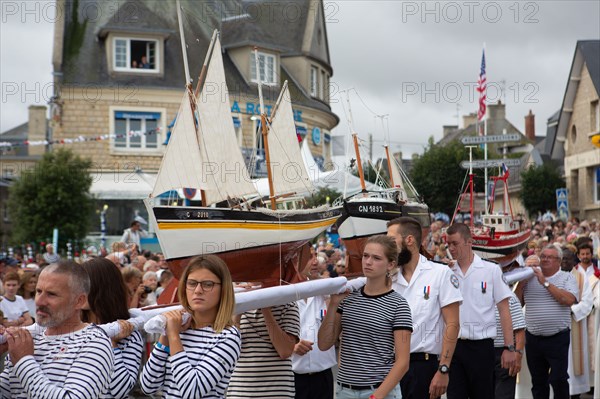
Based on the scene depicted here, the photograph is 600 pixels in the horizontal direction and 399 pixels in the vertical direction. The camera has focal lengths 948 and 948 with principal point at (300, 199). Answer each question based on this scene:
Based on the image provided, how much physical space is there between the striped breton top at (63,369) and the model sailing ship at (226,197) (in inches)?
156

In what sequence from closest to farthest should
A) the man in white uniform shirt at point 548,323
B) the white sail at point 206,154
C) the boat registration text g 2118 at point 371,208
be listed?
the man in white uniform shirt at point 548,323 < the white sail at point 206,154 < the boat registration text g 2118 at point 371,208

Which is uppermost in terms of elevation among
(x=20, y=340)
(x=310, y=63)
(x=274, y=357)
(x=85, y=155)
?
(x=310, y=63)

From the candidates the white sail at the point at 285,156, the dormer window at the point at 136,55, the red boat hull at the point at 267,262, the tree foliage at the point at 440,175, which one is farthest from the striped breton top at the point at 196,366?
the tree foliage at the point at 440,175

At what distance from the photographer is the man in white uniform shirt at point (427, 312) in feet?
24.3

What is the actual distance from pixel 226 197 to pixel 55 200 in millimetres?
26004

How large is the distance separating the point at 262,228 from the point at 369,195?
636 centimetres

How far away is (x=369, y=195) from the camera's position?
16.8 m

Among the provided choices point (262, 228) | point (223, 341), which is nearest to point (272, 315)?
point (223, 341)

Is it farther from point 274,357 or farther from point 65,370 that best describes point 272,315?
point 65,370

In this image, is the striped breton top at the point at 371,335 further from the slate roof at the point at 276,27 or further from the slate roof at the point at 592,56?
the slate roof at the point at 592,56

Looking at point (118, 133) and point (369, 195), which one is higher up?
point (118, 133)

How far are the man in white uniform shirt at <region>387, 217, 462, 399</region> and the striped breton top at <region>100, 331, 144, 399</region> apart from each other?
294 centimetres

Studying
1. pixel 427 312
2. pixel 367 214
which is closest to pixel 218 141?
pixel 367 214

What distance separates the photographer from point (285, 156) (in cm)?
1535
